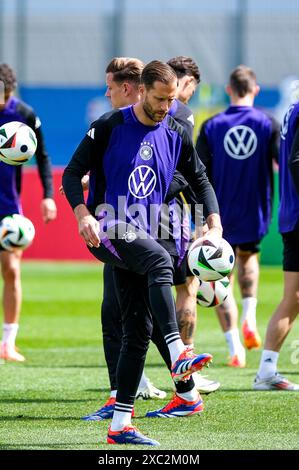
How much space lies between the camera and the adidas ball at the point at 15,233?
9.14 m

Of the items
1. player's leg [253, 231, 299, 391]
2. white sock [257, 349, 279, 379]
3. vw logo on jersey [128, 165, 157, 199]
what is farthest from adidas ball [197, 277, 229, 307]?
vw logo on jersey [128, 165, 157, 199]

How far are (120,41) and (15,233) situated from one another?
83.9ft

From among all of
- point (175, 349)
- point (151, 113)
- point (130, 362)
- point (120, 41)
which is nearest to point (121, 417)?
point (130, 362)

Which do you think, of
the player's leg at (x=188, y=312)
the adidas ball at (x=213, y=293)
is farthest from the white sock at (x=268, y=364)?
the adidas ball at (x=213, y=293)

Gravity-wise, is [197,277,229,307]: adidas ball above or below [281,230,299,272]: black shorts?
below

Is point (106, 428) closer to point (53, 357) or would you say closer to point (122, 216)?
point (122, 216)

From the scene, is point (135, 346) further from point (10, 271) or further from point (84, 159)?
point (10, 271)

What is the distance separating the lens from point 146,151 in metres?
6.03

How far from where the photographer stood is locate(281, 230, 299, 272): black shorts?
7605 mm

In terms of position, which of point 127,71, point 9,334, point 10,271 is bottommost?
point 9,334

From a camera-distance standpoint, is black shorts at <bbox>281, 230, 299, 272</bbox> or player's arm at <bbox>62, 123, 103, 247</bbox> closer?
player's arm at <bbox>62, 123, 103, 247</bbox>

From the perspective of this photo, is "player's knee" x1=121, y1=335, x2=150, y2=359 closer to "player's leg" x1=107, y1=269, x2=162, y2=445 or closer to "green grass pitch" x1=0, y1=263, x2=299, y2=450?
"player's leg" x1=107, y1=269, x2=162, y2=445

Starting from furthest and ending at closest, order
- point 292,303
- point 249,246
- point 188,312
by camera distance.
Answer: point 249,246 → point 188,312 → point 292,303

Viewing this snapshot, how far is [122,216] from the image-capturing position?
19.5ft
